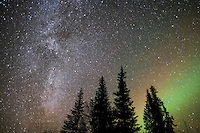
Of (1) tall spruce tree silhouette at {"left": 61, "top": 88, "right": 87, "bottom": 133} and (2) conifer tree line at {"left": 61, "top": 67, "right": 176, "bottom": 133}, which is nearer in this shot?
(2) conifer tree line at {"left": 61, "top": 67, "right": 176, "bottom": 133}

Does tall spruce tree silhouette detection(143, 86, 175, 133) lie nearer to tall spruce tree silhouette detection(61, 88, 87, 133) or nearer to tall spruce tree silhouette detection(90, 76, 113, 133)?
tall spruce tree silhouette detection(90, 76, 113, 133)

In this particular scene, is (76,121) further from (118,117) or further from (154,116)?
(154,116)

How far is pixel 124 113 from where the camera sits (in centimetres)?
1266

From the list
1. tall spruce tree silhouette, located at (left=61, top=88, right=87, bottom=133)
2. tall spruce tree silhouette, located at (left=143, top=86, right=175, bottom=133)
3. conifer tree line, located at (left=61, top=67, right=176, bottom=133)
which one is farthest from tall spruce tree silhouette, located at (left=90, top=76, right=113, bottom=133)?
tall spruce tree silhouette, located at (left=143, top=86, right=175, bottom=133)

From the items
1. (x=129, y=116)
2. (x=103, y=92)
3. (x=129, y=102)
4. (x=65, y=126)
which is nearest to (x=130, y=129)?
(x=129, y=116)

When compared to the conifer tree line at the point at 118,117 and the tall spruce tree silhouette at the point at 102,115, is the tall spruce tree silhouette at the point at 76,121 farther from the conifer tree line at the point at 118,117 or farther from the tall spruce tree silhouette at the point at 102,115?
the tall spruce tree silhouette at the point at 102,115

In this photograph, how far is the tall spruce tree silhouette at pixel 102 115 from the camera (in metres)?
12.1

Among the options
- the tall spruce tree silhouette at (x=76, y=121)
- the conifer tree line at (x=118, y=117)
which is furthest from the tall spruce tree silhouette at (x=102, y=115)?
the tall spruce tree silhouette at (x=76, y=121)

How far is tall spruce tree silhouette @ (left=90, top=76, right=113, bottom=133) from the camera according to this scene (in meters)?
12.1

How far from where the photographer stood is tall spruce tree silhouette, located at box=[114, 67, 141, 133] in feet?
38.7

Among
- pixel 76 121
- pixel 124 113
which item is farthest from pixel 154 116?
pixel 76 121

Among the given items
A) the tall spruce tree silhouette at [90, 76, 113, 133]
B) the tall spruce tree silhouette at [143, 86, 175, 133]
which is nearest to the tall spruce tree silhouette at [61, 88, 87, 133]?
the tall spruce tree silhouette at [90, 76, 113, 133]

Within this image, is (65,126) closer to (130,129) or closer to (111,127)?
(111,127)

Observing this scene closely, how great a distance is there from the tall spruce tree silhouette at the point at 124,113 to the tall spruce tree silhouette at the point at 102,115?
0.97 m
